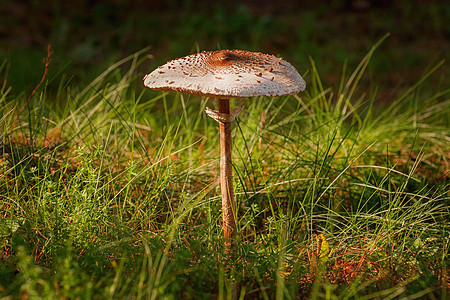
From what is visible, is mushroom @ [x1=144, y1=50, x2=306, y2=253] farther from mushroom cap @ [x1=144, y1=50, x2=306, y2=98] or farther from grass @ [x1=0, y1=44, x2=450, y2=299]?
grass @ [x1=0, y1=44, x2=450, y2=299]

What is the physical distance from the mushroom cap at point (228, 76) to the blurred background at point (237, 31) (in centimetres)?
363

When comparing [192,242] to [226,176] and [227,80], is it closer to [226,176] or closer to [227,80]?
[226,176]

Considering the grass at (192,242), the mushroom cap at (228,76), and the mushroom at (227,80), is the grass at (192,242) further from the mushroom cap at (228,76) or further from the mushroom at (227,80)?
the mushroom cap at (228,76)

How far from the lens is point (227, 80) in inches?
74.7

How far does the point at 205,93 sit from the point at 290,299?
980 millimetres

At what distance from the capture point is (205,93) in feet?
6.07

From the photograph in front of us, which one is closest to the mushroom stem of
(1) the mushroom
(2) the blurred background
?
(1) the mushroom

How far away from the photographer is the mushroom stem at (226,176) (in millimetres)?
2213

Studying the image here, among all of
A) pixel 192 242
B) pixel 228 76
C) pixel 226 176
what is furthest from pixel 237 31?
pixel 192 242

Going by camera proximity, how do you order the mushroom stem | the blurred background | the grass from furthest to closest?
the blurred background, the mushroom stem, the grass

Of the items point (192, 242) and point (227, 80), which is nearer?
point (227, 80)

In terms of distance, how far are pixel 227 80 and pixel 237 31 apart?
5134 millimetres

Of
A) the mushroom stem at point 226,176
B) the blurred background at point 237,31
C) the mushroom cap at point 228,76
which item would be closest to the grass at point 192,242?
the mushroom stem at point 226,176

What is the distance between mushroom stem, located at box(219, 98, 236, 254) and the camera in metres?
2.21
